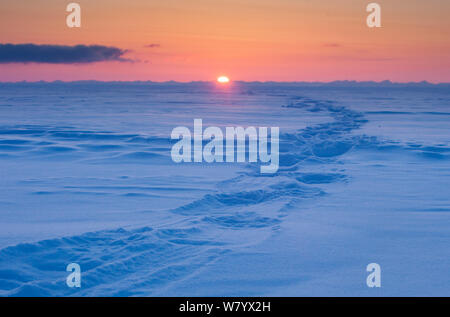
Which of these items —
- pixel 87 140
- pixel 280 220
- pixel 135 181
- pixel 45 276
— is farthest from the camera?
pixel 87 140

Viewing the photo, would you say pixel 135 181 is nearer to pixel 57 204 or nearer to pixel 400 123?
pixel 57 204

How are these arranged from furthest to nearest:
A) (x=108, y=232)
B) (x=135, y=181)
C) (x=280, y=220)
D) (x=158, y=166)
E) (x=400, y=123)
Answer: (x=400, y=123)
(x=158, y=166)
(x=135, y=181)
(x=280, y=220)
(x=108, y=232)

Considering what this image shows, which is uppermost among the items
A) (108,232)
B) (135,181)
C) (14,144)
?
(14,144)

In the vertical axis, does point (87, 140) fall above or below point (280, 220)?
above

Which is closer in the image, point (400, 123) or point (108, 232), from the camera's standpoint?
point (108, 232)

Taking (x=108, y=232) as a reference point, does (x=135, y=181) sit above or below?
above

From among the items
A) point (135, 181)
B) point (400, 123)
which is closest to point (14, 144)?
point (135, 181)

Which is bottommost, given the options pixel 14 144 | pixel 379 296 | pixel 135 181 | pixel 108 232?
pixel 379 296
